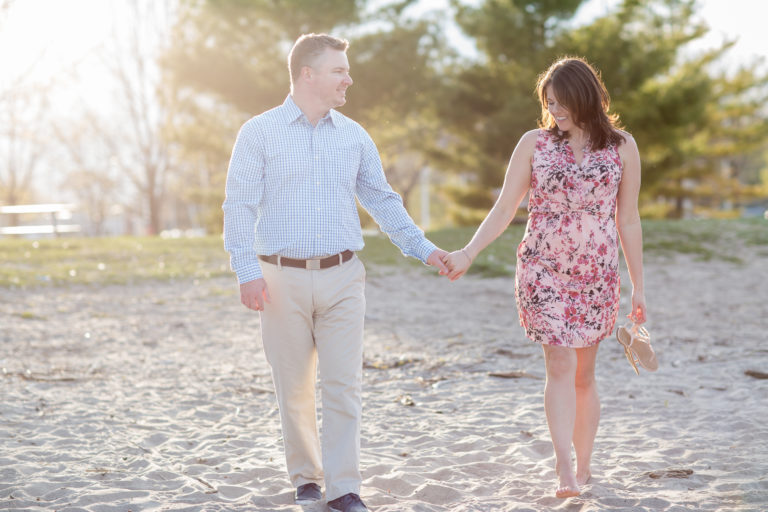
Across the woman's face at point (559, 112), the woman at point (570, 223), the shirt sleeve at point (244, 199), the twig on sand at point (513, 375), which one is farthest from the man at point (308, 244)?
the twig on sand at point (513, 375)

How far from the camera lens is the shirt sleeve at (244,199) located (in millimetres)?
3504

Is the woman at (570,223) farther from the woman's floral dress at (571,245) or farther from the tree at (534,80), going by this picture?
the tree at (534,80)

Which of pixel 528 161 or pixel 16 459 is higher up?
pixel 528 161

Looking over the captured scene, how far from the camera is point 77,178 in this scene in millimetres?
49281

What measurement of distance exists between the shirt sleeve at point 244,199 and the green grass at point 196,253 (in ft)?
31.5

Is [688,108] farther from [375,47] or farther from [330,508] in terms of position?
[330,508]

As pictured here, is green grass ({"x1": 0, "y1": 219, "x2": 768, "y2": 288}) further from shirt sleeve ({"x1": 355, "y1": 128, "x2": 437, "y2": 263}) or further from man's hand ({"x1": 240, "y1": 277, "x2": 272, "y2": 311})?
man's hand ({"x1": 240, "y1": 277, "x2": 272, "y2": 311})

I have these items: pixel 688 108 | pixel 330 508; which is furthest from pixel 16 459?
pixel 688 108

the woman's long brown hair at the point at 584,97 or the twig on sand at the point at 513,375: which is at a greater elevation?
the woman's long brown hair at the point at 584,97

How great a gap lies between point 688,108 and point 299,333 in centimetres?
2276

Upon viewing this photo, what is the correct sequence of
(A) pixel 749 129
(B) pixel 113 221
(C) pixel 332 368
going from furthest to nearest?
(B) pixel 113 221 → (A) pixel 749 129 → (C) pixel 332 368

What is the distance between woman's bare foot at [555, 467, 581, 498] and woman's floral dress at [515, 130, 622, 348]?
1.92 feet

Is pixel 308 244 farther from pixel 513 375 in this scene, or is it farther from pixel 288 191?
pixel 513 375

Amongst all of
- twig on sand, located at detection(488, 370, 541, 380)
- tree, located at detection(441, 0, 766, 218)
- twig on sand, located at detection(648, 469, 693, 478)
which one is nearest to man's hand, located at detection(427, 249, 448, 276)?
twig on sand, located at detection(648, 469, 693, 478)
